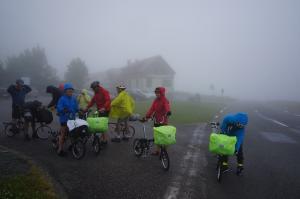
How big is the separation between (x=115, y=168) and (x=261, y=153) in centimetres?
534

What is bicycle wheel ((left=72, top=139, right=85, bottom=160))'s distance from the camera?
7.25 metres

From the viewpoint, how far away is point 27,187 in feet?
16.2

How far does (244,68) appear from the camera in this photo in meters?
185

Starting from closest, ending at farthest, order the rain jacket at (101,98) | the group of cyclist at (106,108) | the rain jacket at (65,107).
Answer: the group of cyclist at (106,108) < the rain jacket at (65,107) < the rain jacket at (101,98)

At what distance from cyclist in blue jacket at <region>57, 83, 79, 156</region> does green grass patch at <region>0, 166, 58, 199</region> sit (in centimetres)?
193

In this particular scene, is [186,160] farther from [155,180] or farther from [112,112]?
[112,112]

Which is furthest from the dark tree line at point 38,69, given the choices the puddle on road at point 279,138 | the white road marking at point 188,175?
the white road marking at point 188,175

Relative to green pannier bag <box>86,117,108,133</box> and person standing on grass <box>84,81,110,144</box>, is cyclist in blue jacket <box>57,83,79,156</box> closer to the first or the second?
green pannier bag <box>86,117,108,133</box>

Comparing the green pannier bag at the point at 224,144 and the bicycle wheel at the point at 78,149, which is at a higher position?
the green pannier bag at the point at 224,144

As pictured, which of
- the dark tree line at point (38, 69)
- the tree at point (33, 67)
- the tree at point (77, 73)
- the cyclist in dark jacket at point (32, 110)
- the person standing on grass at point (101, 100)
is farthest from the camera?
the tree at point (77, 73)

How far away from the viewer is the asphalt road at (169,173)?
5.27m

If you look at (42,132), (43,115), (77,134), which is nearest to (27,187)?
(77,134)

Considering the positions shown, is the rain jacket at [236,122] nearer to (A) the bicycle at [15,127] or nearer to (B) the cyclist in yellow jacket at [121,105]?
(B) the cyclist in yellow jacket at [121,105]

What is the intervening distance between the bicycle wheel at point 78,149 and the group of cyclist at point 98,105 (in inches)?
18.3
